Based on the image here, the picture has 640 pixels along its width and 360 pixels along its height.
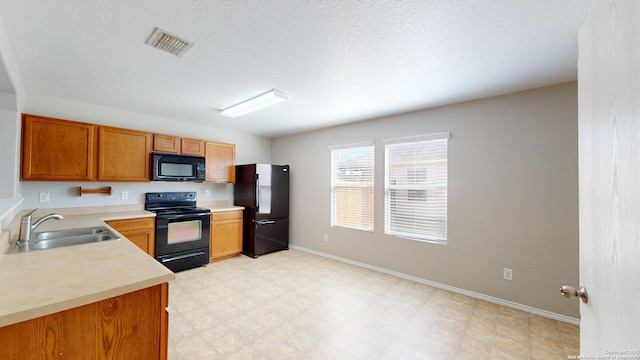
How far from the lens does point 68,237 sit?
7.31 ft

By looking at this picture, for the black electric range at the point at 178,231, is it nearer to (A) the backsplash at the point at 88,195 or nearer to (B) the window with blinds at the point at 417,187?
(A) the backsplash at the point at 88,195

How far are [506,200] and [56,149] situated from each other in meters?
5.22

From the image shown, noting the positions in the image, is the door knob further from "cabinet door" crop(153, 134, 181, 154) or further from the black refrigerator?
"cabinet door" crop(153, 134, 181, 154)

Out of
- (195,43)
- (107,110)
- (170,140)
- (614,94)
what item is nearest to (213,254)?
(170,140)

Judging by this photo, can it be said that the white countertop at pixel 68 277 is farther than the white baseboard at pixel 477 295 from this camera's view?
No

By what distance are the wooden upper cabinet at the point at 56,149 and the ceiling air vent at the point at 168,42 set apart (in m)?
2.08

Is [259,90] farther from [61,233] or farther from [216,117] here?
[61,233]

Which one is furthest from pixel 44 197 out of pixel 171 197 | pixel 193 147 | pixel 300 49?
pixel 300 49

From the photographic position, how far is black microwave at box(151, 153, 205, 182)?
3627 mm

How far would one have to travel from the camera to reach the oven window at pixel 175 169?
3.70 metres

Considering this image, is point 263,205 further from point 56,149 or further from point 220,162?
point 56,149

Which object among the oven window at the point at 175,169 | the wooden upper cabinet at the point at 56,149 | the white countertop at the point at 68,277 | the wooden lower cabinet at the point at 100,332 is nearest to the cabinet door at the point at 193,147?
the oven window at the point at 175,169

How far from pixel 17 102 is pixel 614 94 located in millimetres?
4250

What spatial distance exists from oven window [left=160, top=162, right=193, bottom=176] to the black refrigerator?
3.13 ft
